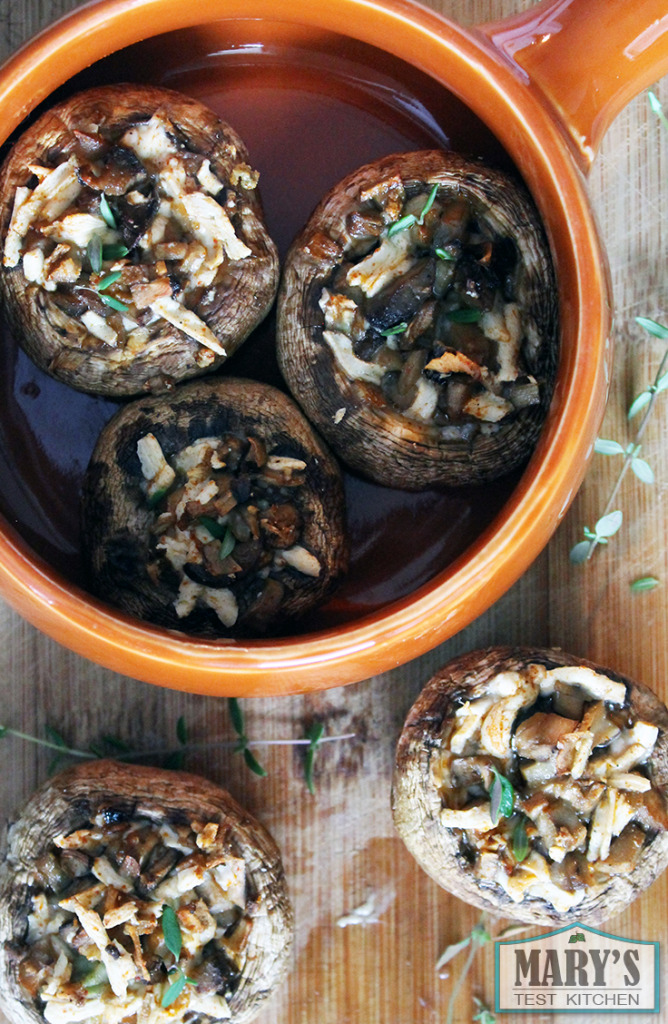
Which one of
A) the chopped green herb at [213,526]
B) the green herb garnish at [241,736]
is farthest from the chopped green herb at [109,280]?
the green herb garnish at [241,736]

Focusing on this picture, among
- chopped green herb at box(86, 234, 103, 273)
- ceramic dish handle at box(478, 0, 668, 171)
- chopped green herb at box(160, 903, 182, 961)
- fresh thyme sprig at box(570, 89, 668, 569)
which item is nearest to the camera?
ceramic dish handle at box(478, 0, 668, 171)

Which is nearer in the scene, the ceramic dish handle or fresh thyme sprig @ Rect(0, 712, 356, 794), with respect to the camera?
the ceramic dish handle

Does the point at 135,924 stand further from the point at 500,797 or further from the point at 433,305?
the point at 433,305

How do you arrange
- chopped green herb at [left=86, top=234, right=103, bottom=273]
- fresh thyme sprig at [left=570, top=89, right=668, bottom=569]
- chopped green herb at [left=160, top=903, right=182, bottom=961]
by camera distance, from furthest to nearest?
fresh thyme sprig at [left=570, top=89, right=668, bottom=569] → chopped green herb at [left=160, top=903, right=182, bottom=961] → chopped green herb at [left=86, top=234, right=103, bottom=273]

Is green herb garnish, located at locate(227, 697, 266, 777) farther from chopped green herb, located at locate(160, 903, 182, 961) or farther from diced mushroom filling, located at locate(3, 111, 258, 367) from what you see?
diced mushroom filling, located at locate(3, 111, 258, 367)

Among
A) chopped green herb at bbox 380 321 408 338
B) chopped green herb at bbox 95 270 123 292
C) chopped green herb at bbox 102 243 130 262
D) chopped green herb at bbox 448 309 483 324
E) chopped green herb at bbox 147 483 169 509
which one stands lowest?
chopped green herb at bbox 147 483 169 509

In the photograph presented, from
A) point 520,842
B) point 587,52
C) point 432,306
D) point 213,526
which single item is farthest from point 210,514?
point 587,52

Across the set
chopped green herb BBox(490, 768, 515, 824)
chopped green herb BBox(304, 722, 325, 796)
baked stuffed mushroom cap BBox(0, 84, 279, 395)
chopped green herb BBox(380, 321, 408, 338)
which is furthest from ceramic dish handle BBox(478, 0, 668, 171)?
chopped green herb BBox(304, 722, 325, 796)
